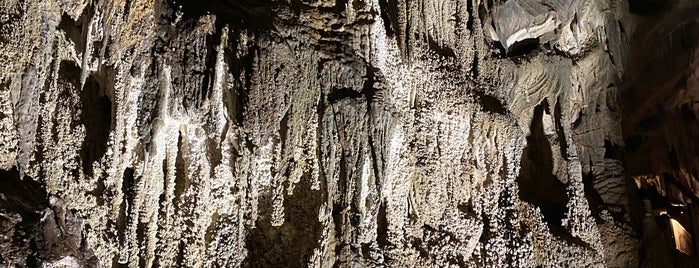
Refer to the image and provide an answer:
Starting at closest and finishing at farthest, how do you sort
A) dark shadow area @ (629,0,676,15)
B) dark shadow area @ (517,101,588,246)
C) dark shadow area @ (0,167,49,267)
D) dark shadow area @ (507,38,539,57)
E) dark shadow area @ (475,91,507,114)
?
dark shadow area @ (0,167,49,267)
dark shadow area @ (475,91,507,114)
dark shadow area @ (517,101,588,246)
dark shadow area @ (507,38,539,57)
dark shadow area @ (629,0,676,15)

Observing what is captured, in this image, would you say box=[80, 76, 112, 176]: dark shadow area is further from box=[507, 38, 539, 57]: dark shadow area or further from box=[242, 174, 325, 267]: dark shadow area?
box=[507, 38, 539, 57]: dark shadow area

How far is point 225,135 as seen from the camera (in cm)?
315

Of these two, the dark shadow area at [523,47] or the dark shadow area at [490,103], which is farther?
the dark shadow area at [523,47]

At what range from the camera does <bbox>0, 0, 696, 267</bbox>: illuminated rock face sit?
3.02 m

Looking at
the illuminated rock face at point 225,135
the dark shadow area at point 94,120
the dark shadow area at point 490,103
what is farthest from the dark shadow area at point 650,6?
the dark shadow area at point 94,120

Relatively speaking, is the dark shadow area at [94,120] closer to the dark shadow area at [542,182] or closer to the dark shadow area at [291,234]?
the dark shadow area at [291,234]

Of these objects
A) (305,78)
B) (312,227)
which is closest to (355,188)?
(312,227)

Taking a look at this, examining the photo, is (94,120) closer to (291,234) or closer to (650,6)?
(291,234)

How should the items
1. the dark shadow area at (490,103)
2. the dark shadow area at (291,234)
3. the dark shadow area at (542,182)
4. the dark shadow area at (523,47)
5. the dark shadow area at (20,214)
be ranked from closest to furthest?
the dark shadow area at (20,214) < the dark shadow area at (291,234) < the dark shadow area at (490,103) < the dark shadow area at (542,182) < the dark shadow area at (523,47)

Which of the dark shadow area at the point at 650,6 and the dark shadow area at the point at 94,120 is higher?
the dark shadow area at the point at 650,6

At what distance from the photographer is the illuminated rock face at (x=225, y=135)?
3021mm

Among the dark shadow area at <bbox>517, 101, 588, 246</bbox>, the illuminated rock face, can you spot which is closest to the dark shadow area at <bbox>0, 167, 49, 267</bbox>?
the illuminated rock face

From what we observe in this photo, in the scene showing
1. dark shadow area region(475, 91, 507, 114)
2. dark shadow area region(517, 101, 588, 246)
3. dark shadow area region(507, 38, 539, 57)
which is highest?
dark shadow area region(507, 38, 539, 57)

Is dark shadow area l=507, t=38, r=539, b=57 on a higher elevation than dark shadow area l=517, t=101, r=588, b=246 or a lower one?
higher
